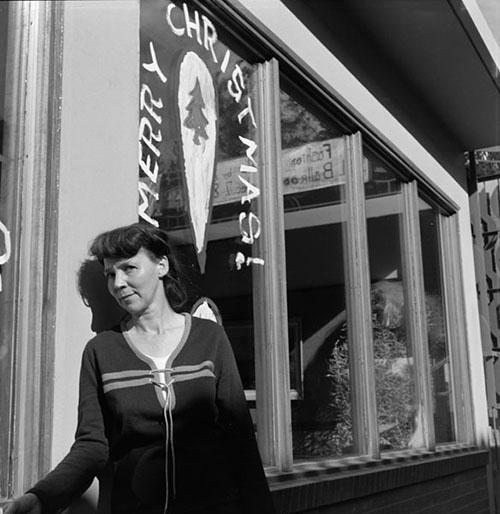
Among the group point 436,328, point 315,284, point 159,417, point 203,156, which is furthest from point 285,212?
point 436,328

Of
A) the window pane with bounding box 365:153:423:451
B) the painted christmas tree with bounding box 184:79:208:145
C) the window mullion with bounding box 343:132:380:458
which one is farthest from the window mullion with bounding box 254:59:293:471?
the window pane with bounding box 365:153:423:451

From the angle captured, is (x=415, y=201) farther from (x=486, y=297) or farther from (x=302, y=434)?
(x=302, y=434)

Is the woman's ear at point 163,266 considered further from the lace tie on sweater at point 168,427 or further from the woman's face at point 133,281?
the lace tie on sweater at point 168,427

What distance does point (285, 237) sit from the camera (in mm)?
4410

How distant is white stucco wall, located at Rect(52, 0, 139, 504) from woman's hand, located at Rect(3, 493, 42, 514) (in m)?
0.33

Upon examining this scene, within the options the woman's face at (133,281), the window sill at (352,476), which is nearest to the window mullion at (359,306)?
the window sill at (352,476)

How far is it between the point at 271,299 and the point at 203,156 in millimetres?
815

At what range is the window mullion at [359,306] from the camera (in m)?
5.05

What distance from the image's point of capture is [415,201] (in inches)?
261

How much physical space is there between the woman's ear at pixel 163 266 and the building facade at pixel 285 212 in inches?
9.0

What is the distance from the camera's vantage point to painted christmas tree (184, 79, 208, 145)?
3699 mm

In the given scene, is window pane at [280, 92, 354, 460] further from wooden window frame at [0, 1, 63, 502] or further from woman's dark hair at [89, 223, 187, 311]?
wooden window frame at [0, 1, 63, 502]

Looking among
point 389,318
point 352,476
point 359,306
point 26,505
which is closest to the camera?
point 26,505

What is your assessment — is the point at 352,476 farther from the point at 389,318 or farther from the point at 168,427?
the point at 168,427
